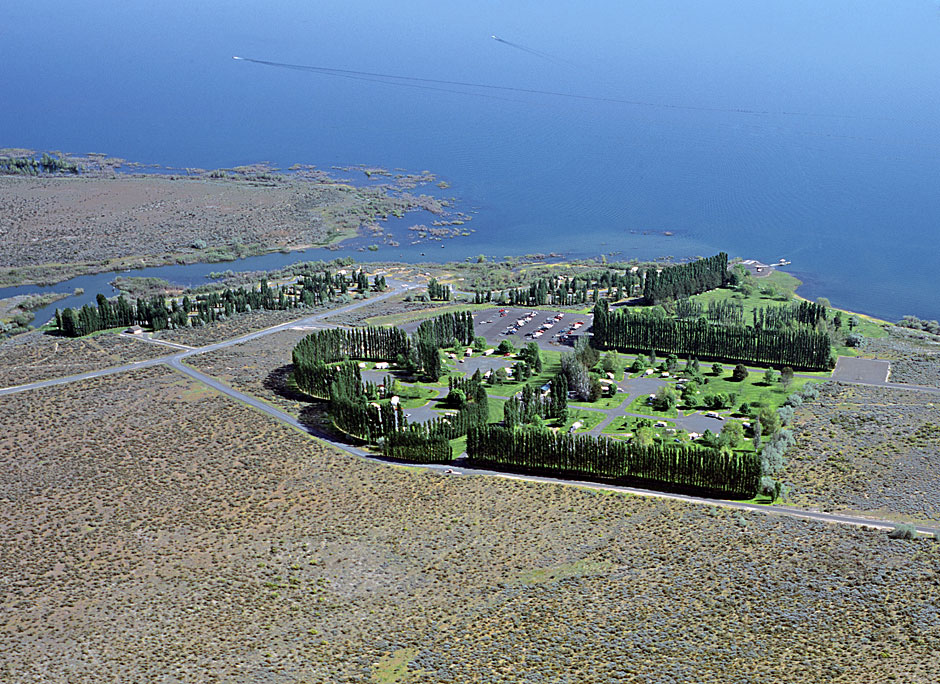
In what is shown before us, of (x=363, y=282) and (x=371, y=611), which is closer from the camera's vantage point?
(x=371, y=611)

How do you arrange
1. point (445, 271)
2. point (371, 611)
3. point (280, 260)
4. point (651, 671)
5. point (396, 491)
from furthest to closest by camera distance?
1. point (280, 260)
2. point (445, 271)
3. point (396, 491)
4. point (371, 611)
5. point (651, 671)

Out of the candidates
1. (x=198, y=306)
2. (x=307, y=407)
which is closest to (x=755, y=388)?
(x=307, y=407)

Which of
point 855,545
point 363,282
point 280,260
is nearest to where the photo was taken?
point 855,545

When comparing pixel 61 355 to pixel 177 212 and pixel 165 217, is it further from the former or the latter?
pixel 177 212

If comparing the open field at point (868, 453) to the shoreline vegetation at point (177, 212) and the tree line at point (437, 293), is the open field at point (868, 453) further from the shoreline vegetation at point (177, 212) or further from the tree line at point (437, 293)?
the shoreline vegetation at point (177, 212)

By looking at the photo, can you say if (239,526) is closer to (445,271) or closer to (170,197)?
(445,271)

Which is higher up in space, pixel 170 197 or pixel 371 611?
pixel 170 197

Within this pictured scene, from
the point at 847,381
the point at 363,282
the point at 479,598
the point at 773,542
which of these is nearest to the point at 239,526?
the point at 479,598
